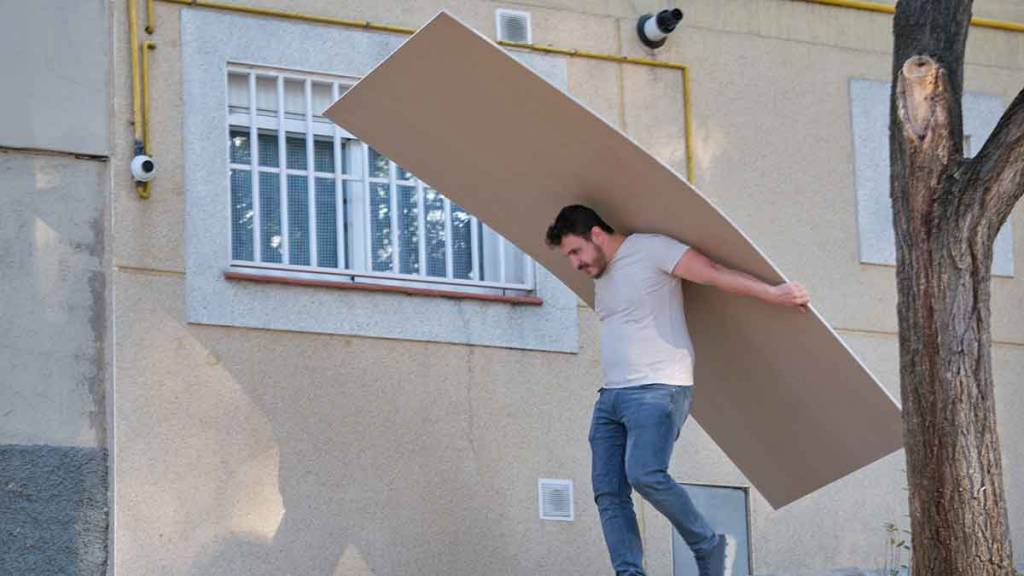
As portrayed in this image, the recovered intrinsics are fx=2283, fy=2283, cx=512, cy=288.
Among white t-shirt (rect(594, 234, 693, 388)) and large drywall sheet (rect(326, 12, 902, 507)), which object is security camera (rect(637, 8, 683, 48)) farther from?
white t-shirt (rect(594, 234, 693, 388))

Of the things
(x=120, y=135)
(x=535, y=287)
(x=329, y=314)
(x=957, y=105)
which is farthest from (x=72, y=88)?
(x=957, y=105)

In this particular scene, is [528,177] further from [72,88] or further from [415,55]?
[72,88]

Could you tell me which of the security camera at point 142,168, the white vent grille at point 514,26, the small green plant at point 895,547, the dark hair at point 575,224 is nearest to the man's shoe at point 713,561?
the dark hair at point 575,224

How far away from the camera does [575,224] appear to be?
9.66 m

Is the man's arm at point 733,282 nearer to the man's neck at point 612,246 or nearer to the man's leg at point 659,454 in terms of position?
the man's neck at point 612,246

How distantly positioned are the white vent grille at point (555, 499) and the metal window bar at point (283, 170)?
66.1 inches

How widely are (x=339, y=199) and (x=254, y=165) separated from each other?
1.54 feet

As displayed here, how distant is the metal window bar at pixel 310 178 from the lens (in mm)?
11188

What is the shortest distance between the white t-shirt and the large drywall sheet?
5.9 inches

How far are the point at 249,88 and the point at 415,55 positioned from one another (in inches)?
81.2

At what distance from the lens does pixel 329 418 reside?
10898 millimetres

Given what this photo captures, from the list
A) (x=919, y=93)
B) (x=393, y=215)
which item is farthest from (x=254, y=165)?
(x=919, y=93)

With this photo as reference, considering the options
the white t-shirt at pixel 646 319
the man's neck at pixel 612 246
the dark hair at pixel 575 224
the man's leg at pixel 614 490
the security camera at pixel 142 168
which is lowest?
the man's leg at pixel 614 490

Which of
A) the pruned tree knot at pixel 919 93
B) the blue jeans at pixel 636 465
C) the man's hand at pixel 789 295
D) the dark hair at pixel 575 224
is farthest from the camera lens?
the dark hair at pixel 575 224
